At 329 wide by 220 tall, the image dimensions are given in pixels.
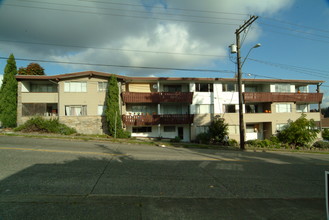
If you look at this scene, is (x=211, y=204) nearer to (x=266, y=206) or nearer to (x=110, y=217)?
(x=266, y=206)

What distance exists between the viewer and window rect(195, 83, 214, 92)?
2668 centimetres

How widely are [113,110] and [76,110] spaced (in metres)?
4.98

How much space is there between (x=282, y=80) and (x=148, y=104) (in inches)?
782

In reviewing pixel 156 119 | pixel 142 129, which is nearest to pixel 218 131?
pixel 156 119

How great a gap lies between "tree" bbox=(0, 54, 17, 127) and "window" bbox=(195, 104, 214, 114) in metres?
22.5

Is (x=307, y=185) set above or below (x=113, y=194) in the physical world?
below

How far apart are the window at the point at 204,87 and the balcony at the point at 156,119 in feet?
14.2

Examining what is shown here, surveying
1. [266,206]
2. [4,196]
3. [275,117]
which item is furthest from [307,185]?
[275,117]

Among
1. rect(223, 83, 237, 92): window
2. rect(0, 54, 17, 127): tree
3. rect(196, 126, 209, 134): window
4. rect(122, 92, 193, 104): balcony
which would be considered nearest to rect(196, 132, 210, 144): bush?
rect(196, 126, 209, 134): window

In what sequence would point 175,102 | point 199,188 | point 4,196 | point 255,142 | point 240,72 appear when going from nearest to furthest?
point 4,196
point 199,188
point 240,72
point 255,142
point 175,102

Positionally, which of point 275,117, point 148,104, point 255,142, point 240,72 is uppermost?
point 240,72

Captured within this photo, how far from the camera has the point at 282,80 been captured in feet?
92.7

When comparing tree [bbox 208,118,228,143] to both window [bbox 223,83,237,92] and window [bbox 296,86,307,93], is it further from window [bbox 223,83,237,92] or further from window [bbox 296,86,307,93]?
window [bbox 296,86,307,93]

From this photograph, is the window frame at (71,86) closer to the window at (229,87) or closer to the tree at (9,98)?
the tree at (9,98)
